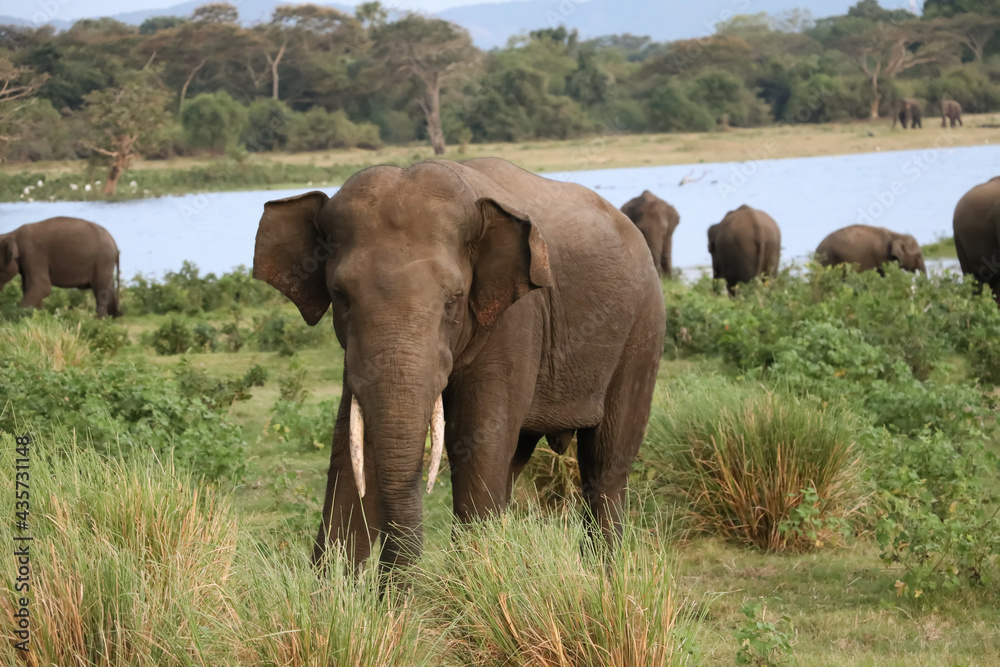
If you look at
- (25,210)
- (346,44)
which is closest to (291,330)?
(25,210)

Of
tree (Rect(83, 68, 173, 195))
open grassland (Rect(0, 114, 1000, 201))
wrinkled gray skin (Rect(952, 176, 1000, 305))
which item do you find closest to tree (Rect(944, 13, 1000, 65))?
open grassland (Rect(0, 114, 1000, 201))

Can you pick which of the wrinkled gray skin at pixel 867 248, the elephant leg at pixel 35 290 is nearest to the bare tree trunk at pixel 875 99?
the wrinkled gray skin at pixel 867 248

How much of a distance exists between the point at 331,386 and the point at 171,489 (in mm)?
6972

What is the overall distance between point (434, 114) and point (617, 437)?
42091mm

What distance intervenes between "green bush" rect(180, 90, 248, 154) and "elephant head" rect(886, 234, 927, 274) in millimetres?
25451

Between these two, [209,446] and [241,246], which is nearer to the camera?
[209,446]

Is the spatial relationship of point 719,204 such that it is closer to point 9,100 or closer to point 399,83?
point 399,83

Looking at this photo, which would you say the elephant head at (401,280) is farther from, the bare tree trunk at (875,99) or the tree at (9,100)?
the bare tree trunk at (875,99)

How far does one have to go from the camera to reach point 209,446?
718cm

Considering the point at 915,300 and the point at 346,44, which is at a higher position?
the point at 346,44

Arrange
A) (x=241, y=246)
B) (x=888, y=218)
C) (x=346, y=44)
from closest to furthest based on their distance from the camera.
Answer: (x=241, y=246) → (x=888, y=218) → (x=346, y=44)

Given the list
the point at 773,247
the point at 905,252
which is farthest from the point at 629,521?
the point at 773,247

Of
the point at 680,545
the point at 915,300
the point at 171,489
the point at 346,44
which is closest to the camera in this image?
the point at 171,489

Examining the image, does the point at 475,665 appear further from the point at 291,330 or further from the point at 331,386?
the point at 291,330
